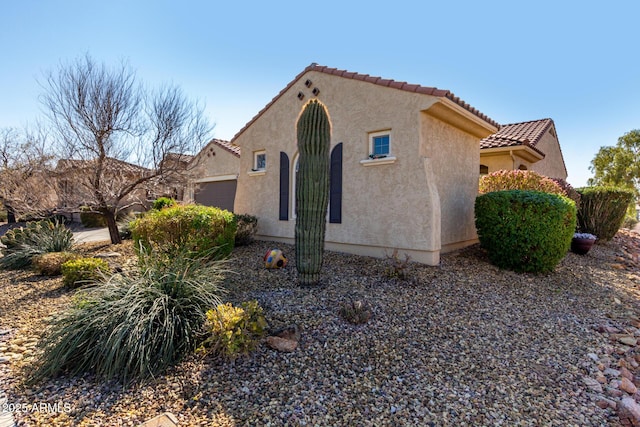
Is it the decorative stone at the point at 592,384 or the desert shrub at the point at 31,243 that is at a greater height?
the desert shrub at the point at 31,243

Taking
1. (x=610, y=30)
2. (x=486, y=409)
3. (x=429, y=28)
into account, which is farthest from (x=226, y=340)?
(x=610, y=30)

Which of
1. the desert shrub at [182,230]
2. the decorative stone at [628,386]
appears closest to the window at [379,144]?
the desert shrub at [182,230]

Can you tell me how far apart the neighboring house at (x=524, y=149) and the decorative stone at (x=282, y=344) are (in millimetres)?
11415

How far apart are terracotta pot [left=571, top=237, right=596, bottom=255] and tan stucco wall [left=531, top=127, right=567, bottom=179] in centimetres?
674

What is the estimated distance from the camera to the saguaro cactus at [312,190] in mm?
5648

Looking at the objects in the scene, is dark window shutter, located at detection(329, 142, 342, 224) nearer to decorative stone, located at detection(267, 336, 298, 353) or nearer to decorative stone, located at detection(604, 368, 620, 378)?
decorative stone, located at detection(267, 336, 298, 353)

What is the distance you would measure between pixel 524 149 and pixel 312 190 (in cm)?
1118

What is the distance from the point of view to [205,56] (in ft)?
34.1

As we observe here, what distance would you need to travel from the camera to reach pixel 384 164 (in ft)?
Result: 26.6

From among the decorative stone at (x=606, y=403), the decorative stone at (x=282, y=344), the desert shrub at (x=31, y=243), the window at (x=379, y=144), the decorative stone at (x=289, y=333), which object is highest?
the window at (x=379, y=144)

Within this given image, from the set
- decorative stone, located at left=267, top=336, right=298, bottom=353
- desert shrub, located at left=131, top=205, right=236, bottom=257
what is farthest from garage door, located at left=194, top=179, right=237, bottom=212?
decorative stone, located at left=267, top=336, right=298, bottom=353

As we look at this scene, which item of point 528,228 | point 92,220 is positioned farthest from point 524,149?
point 92,220

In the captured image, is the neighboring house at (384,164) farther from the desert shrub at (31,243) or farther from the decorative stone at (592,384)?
the desert shrub at (31,243)

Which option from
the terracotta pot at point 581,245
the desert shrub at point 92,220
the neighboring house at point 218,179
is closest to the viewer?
the terracotta pot at point 581,245
